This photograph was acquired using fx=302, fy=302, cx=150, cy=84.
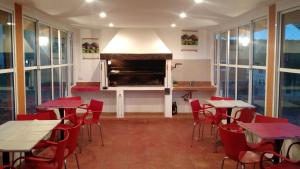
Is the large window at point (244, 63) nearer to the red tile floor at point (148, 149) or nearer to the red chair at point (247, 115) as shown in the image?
the red chair at point (247, 115)

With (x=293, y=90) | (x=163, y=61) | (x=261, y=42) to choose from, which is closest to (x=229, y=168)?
(x=293, y=90)

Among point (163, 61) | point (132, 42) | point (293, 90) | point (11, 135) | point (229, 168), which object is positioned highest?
point (132, 42)

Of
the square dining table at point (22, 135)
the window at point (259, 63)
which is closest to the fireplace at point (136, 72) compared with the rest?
the window at point (259, 63)

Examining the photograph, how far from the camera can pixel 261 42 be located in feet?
18.2

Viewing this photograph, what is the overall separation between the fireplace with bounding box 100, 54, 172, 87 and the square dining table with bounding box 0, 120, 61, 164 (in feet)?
14.8

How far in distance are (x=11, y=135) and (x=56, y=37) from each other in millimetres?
4369

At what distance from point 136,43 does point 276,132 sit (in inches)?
218

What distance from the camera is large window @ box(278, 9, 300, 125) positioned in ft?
14.2

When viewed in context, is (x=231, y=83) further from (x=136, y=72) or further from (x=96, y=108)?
(x=96, y=108)

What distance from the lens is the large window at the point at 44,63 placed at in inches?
219

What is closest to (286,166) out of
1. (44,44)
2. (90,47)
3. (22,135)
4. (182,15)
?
(22,135)

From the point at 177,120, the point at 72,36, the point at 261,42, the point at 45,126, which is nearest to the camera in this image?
the point at 45,126

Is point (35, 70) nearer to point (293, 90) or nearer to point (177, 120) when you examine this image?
point (177, 120)

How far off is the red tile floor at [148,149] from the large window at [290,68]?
46.9 inches
